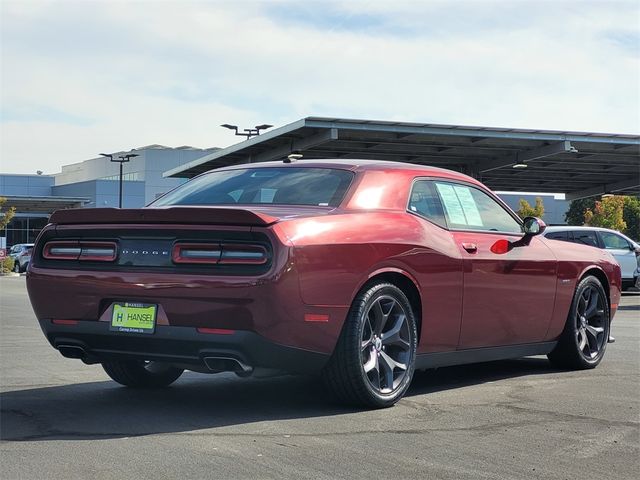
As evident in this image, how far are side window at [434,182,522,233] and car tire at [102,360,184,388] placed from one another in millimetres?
2246

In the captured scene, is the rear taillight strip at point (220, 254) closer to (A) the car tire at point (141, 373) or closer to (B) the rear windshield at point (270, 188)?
(B) the rear windshield at point (270, 188)

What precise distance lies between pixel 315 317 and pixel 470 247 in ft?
5.42

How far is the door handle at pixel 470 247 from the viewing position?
656 cm

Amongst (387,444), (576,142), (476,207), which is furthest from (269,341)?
(576,142)

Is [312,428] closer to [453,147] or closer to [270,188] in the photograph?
[270,188]

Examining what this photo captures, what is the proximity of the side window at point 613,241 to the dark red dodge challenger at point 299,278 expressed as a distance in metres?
15.8

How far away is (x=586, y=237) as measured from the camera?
2175 cm

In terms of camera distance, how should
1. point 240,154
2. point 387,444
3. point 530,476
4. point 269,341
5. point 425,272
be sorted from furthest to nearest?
1. point 240,154
2. point 425,272
3. point 269,341
4. point 387,444
5. point 530,476

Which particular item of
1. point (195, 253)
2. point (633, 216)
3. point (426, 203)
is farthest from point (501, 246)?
point (633, 216)

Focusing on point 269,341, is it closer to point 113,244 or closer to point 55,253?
point 113,244

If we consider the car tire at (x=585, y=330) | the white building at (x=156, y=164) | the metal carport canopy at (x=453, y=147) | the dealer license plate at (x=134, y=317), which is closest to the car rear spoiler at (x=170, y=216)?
the dealer license plate at (x=134, y=317)

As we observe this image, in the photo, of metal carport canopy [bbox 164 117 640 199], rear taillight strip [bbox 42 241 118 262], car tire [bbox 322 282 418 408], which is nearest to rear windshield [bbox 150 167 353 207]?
car tire [bbox 322 282 418 408]

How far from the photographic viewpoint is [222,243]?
5316 millimetres

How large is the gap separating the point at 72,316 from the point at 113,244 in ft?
1.65
